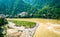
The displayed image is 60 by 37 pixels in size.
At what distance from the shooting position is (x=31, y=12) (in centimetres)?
536

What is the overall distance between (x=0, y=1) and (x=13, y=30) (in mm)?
914

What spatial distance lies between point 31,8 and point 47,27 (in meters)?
0.71

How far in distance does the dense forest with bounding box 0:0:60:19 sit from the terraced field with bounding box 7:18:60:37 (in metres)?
0.11

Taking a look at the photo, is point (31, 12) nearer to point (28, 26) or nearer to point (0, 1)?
point (28, 26)

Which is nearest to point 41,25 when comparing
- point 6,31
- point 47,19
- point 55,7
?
point 47,19

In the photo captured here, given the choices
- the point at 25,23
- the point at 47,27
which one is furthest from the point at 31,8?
the point at 47,27

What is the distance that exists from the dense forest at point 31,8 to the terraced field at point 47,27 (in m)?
0.11

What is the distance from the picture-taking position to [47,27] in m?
5.26

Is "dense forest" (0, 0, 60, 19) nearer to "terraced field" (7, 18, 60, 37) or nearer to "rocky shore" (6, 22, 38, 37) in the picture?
"terraced field" (7, 18, 60, 37)

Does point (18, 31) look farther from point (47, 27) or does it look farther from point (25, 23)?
point (47, 27)

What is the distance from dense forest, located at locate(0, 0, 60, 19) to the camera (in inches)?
209

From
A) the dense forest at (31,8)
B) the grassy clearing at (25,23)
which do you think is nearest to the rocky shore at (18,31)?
the grassy clearing at (25,23)

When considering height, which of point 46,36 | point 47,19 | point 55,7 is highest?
point 55,7

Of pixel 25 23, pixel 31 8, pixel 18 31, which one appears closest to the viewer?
pixel 18 31
